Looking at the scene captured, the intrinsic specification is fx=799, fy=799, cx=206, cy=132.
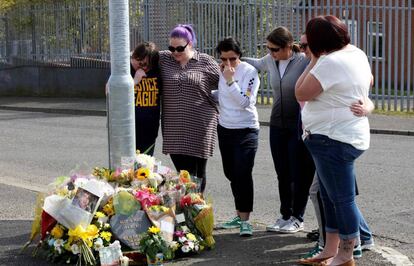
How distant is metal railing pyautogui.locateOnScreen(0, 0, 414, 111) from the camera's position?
18641 millimetres

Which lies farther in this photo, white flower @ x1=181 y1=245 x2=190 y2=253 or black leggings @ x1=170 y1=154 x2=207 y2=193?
black leggings @ x1=170 y1=154 x2=207 y2=193

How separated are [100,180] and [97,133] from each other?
9051mm

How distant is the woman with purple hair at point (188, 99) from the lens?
22.1 feet

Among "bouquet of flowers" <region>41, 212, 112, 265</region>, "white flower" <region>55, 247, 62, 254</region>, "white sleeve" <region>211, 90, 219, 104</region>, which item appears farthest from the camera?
"white sleeve" <region>211, 90, 219, 104</region>

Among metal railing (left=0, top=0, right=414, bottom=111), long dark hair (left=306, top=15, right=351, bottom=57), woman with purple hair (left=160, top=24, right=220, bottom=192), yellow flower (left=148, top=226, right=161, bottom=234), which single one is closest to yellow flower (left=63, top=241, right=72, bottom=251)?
yellow flower (left=148, top=226, right=161, bottom=234)

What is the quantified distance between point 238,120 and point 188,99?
1.54 ft

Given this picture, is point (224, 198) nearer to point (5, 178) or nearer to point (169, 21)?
point (5, 178)

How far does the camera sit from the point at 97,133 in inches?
593

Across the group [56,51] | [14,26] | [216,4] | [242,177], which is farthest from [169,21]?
[242,177]

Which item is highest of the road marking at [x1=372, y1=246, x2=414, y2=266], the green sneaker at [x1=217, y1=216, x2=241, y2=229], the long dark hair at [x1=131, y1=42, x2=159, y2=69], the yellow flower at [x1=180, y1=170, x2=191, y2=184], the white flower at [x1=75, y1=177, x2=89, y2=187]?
the long dark hair at [x1=131, y1=42, x2=159, y2=69]

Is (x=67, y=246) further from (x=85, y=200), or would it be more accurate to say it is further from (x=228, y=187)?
(x=228, y=187)

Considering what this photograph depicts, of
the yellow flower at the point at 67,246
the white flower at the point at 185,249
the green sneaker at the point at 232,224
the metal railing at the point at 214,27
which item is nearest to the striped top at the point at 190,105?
the green sneaker at the point at 232,224

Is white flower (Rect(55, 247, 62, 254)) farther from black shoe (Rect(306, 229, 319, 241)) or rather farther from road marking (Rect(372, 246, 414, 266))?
road marking (Rect(372, 246, 414, 266))

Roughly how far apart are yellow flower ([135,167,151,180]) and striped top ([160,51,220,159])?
23.7 inches
